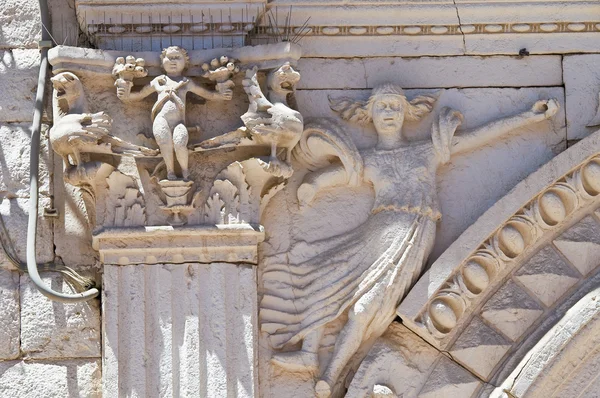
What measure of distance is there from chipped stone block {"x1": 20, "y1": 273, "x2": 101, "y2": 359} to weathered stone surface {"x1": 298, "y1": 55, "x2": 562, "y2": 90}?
1347 mm

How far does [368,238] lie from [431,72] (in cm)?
82

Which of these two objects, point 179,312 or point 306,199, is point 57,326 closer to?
point 179,312

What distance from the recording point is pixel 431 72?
22.4 feet

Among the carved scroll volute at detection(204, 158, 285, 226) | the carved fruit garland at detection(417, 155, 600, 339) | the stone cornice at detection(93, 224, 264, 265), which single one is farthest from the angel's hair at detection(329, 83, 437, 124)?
the stone cornice at detection(93, 224, 264, 265)

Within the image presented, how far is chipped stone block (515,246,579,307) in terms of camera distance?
6535mm

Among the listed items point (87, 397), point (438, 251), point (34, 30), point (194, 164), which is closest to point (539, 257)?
point (438, 251)

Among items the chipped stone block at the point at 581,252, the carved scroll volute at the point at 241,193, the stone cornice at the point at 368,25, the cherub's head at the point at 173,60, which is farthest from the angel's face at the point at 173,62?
the chipped stone block at the point at 581,252

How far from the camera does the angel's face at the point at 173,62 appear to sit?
21.4ft

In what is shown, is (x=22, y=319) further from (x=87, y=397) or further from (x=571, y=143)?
(x=571, y=143)

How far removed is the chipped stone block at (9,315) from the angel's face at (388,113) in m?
1.66

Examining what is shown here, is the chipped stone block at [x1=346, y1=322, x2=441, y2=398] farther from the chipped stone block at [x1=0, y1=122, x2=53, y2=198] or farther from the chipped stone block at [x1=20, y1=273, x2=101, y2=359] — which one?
the chipped stone block at [x1=0, y1=122, x2=53, y2=198]

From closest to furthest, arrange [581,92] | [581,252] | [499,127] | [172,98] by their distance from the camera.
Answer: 1. [172,98]
2. [581,252]
3. [499,127]
4. [581,92]

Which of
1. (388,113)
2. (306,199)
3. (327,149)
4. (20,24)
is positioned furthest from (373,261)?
(20,24)

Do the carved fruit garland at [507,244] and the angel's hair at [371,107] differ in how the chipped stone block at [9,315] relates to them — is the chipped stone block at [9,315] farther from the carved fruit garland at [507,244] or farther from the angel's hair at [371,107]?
the carved fruit garland at [507,244]
